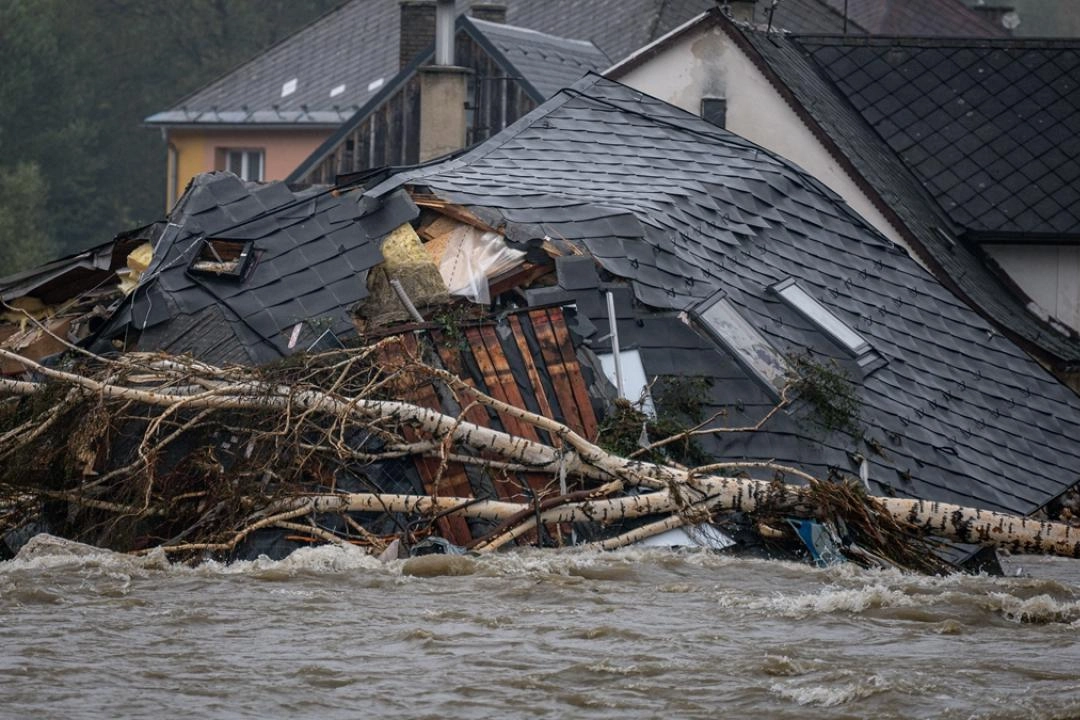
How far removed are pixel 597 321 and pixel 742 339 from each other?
1.24 meters

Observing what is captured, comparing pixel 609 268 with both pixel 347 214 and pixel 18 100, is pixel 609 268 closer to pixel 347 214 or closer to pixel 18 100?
pixel 347 214

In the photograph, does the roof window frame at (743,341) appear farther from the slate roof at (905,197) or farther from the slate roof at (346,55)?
the slate roof at (346,55)

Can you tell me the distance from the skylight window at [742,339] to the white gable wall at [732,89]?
328 inches

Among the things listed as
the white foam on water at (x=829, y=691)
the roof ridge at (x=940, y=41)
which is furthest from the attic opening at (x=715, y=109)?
the white foam on water at (x=829, y=691)

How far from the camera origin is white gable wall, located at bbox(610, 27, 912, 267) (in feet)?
74.2

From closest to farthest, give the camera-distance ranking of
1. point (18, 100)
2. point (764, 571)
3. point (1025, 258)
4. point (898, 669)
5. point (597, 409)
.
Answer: point (898, 669) → point (764, 571) → point (597, 409) → point (1025, 258) → point (18, 100)

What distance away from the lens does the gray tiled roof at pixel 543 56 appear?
29625 mm

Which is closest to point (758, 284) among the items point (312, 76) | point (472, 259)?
point (472, 259)

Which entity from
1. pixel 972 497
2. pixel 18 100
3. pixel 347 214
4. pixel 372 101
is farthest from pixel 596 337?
pixel 18 100

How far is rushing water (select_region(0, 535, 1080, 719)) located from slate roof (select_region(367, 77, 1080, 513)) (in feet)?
6.06

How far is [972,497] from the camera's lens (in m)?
14.0

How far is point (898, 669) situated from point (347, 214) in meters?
6.39

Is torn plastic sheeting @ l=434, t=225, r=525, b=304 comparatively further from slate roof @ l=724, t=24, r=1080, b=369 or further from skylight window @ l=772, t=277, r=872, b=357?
slate roof @ l=724, t=24, r=1080, b=369

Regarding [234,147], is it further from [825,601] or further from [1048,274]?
[825,601]
